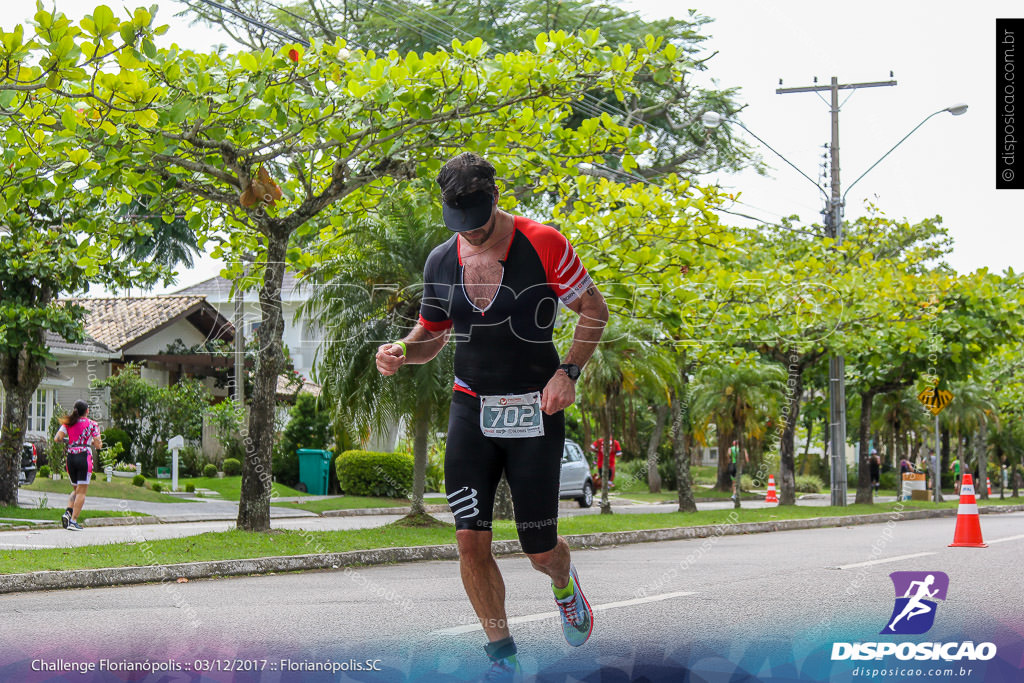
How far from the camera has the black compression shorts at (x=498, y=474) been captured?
4.28 metres

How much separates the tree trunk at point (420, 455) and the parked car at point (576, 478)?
32.8 feet

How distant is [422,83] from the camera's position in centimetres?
1023

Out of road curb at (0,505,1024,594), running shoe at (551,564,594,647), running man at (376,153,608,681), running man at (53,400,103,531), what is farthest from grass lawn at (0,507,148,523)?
running man at (376,153,608,681)

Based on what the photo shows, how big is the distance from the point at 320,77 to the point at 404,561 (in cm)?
522

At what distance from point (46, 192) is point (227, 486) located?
1677 cm

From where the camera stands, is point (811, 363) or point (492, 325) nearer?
point (492, 325)

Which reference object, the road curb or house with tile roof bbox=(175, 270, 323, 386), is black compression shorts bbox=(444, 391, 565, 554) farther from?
house with tile roof bbox=(175, 270, 323, 386)

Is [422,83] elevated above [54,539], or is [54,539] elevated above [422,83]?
[422,83]

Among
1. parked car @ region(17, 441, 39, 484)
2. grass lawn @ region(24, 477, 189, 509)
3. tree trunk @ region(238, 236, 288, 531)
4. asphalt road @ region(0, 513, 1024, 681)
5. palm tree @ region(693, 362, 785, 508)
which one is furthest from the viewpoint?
palm tree @ region(693, 362, 785, 508)

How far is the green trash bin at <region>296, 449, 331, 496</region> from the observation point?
28031mm

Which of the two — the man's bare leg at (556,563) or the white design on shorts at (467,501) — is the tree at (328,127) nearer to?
the white design on shorts at (467,501)

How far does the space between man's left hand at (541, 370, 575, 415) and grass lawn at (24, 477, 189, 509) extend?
64.5ft

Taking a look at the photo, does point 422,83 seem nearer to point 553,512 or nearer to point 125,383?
point 553,512

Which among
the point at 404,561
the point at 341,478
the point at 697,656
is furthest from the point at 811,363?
the point at 697,656
